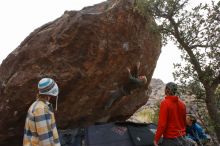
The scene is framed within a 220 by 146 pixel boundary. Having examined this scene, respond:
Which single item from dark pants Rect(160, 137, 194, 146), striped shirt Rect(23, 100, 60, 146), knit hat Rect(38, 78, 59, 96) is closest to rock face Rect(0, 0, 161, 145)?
dark pants Rect(160, 137, 194, 146)

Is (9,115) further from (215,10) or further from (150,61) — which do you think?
(215,10)

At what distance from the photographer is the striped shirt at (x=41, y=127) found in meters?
6.68

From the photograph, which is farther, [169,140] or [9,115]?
[9,115]

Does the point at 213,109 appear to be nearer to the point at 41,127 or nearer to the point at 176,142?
the point at 176,142

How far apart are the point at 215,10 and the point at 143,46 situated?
3253mm

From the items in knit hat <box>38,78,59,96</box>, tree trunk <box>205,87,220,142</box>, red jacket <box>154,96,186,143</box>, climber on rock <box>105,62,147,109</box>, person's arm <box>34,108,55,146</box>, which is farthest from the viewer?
climber on rock <box>105,62,147,109</box>

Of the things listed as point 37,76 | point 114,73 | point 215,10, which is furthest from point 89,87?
point 215,10

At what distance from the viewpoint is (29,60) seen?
40.2 ft

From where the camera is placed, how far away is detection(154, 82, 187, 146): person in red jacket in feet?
28.2

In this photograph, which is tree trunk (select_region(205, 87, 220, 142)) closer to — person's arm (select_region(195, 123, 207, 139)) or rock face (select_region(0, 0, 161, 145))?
person's arm (select_region(195, 123, 207, 139))

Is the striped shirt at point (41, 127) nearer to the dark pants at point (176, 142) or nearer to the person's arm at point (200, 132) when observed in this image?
the dark pants at point (176, 142)

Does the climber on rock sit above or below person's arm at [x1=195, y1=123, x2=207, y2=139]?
above

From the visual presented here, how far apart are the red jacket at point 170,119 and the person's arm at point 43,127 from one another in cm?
280

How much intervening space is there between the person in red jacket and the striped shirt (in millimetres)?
2705
